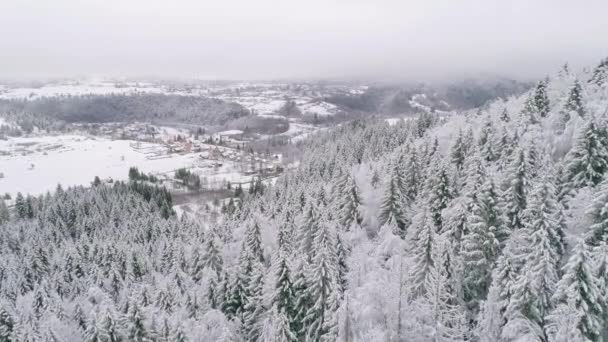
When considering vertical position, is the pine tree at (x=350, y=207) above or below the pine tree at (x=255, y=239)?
above

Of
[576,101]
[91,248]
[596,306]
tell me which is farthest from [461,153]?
[91,248]

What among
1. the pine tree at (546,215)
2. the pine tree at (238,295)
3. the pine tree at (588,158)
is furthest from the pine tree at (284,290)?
the pine tree at (588,158)

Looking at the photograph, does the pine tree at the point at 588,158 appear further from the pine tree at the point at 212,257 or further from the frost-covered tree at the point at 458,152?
the pine tree at the point at 212,257

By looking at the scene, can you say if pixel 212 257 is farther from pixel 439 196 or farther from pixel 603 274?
pixel 603 274

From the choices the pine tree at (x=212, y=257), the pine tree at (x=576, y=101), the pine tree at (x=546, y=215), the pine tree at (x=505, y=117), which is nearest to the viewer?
→ the pine tree at (x=546, y=215)

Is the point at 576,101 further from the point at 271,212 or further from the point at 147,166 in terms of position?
the point at 147,166

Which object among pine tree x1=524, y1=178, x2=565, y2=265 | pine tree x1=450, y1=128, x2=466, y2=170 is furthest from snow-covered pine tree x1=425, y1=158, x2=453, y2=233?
pine tree x1=524, y1=178, x2=565, y2=265

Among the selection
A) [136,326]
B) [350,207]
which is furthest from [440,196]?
[136,326]
